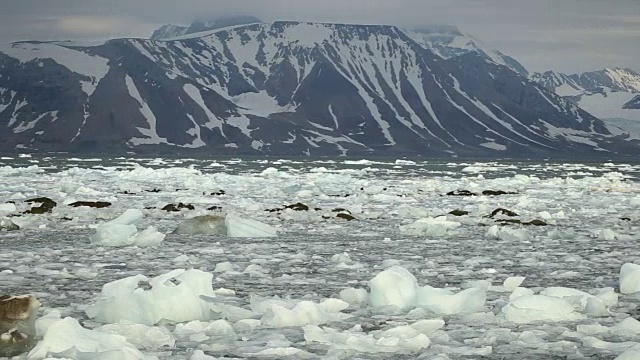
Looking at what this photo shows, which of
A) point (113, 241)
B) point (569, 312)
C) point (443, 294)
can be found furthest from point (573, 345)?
point (113, 241)

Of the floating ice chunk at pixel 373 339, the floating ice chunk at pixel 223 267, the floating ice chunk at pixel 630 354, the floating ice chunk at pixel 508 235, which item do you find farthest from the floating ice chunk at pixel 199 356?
the floating ice chunk at pixel 508 235

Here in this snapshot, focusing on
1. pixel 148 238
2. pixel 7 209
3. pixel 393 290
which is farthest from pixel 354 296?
pixel 7 209

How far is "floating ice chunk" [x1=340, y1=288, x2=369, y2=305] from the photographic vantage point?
9758 mm

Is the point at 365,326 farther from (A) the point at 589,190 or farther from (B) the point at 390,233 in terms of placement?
(A) the point at 589,190

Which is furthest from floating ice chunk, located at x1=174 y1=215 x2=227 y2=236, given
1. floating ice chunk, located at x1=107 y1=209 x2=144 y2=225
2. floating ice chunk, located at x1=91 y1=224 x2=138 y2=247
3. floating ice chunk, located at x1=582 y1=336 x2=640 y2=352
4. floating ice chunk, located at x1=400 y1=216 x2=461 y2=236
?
floating ice chunk, located at x1=582 y1=336 x2=640 y2=352

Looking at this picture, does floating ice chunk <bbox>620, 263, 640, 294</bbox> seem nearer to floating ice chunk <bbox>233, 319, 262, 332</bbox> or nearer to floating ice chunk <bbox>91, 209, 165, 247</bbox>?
floating ice chunk <bbox>233, 319, 262, 332</bbox>

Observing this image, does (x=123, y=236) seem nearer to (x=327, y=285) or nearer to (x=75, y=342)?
(x=327, y=285)

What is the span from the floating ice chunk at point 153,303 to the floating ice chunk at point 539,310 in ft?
10.0

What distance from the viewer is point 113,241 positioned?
14.9m

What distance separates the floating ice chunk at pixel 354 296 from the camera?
9758mm

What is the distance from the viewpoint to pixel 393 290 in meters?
9.49

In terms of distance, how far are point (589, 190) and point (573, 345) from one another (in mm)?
31218

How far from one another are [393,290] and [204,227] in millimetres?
8570

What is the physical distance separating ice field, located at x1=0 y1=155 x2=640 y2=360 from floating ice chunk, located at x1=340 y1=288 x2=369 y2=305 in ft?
0.04
